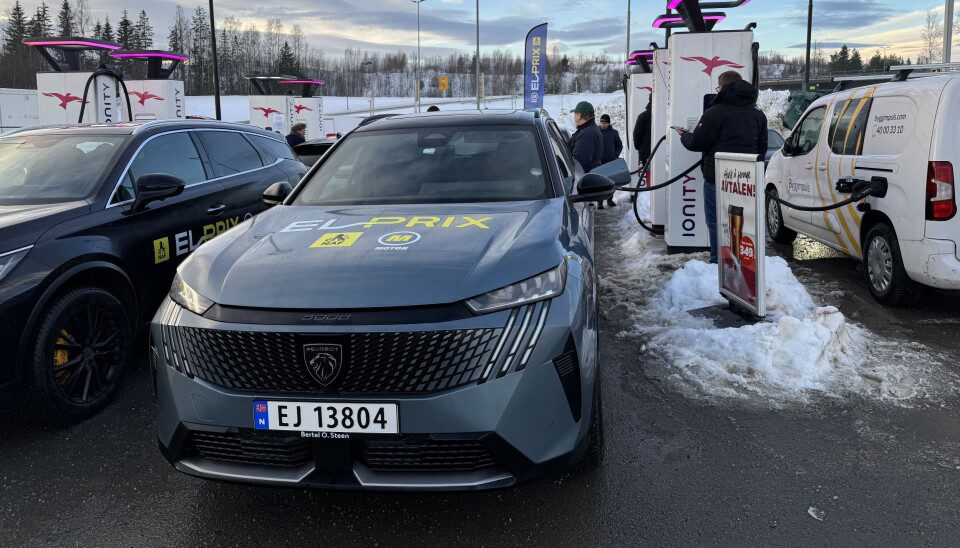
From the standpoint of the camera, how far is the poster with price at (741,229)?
4980 millimetres

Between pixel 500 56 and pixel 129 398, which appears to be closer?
pixel 129 398

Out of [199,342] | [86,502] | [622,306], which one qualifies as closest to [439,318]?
[199,342]

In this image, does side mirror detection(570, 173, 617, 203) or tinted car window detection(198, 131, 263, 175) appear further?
tinted car window detection(198, 131, 263, 175)

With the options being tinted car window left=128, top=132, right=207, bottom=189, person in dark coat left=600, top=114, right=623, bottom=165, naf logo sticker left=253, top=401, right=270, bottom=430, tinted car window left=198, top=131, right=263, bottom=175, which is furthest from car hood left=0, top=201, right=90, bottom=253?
person in dark coat left=600, top=114, right=623, bottom=165

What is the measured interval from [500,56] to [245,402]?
149918 millimetres

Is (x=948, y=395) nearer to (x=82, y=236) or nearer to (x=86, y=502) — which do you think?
(x=86, y=502)

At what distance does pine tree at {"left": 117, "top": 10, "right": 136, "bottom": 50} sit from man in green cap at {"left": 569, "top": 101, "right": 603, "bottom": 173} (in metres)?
102

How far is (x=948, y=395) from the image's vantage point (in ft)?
13.7

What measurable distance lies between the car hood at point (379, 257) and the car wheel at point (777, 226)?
666 cm

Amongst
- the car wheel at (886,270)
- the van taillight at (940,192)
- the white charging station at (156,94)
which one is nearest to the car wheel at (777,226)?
the car wheel at (886,270)

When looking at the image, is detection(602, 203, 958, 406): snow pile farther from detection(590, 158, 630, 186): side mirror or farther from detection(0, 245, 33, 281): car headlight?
detection(0, 245, 33, 281): car headlight

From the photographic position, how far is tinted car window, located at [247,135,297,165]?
650cm

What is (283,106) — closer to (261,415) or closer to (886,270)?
(886,270)

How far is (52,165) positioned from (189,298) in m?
2.62
